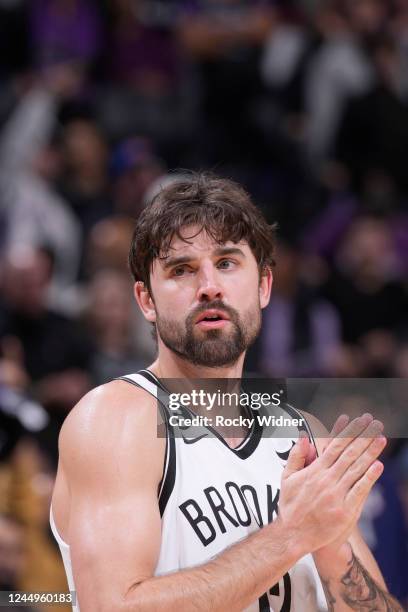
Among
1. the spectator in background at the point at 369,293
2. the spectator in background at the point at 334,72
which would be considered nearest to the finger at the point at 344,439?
the spectator in background at the point at 369,293

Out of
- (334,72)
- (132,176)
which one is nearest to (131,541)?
(132,176)

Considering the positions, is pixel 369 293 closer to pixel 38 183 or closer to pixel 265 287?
pixel 38 183

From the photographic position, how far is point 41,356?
717 centimetres

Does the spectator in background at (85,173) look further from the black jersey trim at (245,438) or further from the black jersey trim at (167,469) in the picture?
the black jersey trim at (167,469)

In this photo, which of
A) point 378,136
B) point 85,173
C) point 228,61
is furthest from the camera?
point 228,61

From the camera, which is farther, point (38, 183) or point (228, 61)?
point (228, 61)

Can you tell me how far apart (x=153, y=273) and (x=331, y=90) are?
7.06m

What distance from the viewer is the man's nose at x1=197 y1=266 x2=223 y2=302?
3.29 metres

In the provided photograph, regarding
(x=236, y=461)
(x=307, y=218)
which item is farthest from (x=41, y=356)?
(x=236, y=461)

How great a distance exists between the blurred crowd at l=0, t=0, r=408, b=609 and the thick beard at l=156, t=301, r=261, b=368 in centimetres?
305

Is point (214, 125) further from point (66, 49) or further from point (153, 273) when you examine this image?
point (153, 273)

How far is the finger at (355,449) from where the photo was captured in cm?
306

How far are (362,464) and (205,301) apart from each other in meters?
0.67

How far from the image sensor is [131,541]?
2988 millimetres
